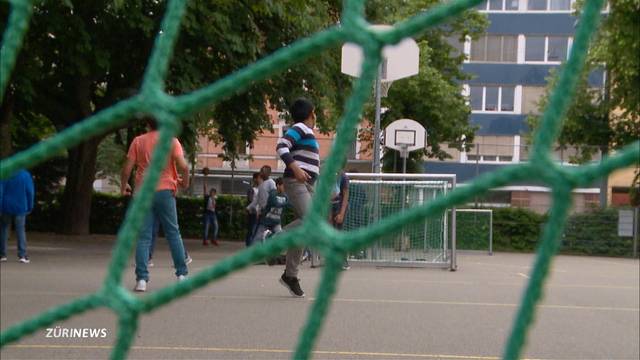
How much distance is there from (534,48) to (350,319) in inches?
1298

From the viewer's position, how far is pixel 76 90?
1817 cm

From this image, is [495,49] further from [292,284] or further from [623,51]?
[292,284]

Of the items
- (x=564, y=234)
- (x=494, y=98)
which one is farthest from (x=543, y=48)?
(x=564, y=234)

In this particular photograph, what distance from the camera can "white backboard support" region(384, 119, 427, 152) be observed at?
631 inches

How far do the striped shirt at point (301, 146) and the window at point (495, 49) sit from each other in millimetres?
33136

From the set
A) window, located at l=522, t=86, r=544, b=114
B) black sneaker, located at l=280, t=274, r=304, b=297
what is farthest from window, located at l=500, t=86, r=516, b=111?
black sneaker, located at l=280, t=274, r=304, b=297

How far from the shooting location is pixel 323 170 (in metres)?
1.75

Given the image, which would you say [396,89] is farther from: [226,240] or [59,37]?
[59,37]

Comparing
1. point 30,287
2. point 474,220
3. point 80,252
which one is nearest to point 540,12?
point 474,220

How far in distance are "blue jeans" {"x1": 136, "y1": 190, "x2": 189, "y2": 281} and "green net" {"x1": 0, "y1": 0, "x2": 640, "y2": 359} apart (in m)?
4.65

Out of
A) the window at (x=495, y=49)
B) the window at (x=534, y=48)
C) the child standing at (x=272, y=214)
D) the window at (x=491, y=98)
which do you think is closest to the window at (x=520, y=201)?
the child standing at (x=272, y=214)

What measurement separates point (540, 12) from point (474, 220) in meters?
18.0

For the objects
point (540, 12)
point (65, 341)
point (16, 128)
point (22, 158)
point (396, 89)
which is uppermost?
point (540, 12)

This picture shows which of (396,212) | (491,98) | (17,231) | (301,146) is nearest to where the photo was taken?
(301,146)
